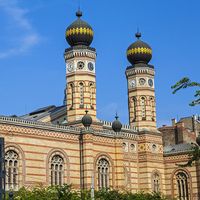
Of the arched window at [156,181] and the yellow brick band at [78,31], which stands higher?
the yellow brick band at [78,31]

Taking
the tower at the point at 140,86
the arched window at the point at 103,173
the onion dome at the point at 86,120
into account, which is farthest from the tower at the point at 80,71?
the tower at the point at 140,86

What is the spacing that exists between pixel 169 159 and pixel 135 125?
4456 millimetres

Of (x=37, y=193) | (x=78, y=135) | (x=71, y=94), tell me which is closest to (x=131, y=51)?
(x=71, y=94)

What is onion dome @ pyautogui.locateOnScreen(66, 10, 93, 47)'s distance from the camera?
43.7 metres

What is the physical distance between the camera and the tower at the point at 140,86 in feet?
158

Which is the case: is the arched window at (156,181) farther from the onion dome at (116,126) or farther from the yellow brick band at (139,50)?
the yellow brick band at (139,50)

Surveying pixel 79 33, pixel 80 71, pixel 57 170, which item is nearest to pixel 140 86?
pixel 80 71

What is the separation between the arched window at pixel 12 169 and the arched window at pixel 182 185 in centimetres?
1786

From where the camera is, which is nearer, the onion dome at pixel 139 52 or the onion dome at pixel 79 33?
the onion dome at pixel 79 33

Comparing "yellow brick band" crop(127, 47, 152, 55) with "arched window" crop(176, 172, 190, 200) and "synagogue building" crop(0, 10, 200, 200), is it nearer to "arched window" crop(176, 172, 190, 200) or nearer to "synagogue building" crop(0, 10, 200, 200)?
"synagogue building" crop(0, 10, 200, 200)

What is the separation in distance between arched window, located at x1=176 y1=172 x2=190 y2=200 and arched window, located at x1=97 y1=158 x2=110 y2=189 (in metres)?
9.26

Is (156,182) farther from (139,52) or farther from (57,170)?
(57,170)

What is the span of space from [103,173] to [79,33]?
11.3m

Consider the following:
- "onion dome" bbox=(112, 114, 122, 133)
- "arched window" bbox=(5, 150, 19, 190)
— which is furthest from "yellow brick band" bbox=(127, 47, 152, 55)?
"arched window" bbox=(5, 150, 19, 190)
